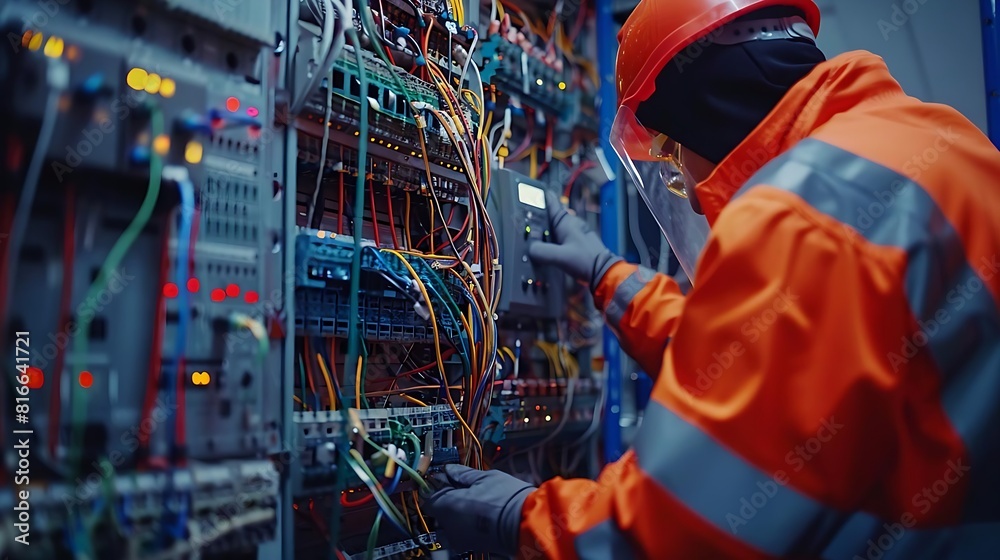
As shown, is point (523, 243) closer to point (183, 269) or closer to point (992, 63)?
point (183, 269)

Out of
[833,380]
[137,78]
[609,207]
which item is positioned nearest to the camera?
[833,380]

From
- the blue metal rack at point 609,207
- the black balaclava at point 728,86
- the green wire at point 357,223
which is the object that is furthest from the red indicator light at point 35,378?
the blue metal rack at point 609,207

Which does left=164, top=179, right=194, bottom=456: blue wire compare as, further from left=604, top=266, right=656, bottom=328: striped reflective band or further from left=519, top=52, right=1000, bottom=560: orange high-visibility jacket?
left=604, top=266, right=656, bottom=328: striped reflective band

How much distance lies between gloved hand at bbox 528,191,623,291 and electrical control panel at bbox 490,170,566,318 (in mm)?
27

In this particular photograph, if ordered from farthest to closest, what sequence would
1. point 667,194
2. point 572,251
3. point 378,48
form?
point 572,251
point 667,194
point 378,48

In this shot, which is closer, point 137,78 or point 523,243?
point 137,78

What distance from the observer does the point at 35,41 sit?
3.04 feet

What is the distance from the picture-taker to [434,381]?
5.53ft

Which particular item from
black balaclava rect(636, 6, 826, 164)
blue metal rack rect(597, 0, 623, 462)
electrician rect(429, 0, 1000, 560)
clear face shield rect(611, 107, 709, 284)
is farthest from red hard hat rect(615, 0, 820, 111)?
blue metal rack rect(597, 0, 623, 462)

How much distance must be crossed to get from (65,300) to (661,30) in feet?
4.06

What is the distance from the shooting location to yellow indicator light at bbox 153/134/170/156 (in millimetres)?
1032

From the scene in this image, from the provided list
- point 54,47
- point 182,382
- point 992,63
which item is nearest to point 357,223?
point 182,382

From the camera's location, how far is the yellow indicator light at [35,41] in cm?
92

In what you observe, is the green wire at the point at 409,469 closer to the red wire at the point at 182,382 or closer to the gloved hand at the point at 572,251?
the red wire at the point at 182,382
